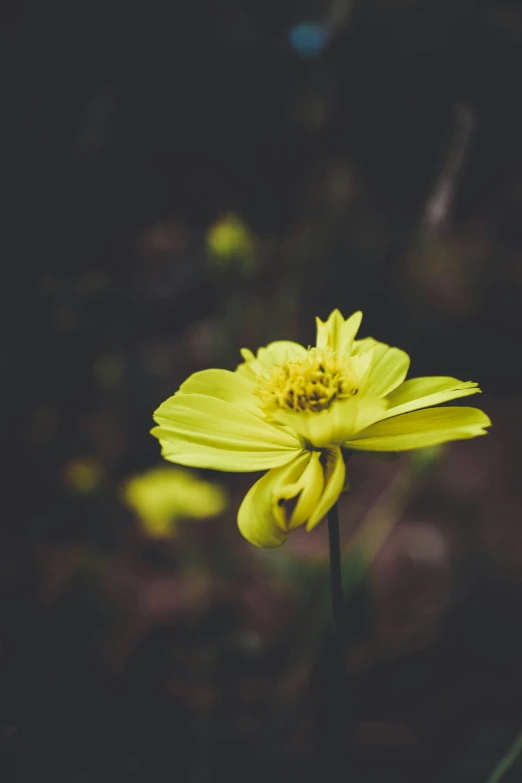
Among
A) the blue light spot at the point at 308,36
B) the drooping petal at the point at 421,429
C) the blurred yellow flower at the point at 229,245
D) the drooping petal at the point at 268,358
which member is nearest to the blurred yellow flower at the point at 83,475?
the blurred yellow flower at the point at 229,245

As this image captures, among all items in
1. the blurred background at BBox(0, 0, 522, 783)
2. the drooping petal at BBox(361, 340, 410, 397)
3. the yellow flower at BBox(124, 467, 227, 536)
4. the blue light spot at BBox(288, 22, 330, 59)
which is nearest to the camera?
the drooping petal at BBox(361, 340, 410, 397)

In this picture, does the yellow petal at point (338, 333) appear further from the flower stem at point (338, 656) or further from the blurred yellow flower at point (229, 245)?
the blurred yellow flower at point (229, 245)

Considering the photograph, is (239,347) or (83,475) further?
(239,347)

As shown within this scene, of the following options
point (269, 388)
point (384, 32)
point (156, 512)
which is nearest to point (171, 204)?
point (384, 32)

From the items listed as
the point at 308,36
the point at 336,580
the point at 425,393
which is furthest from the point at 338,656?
the point at 308,36

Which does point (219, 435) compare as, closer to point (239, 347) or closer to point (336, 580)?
point (336, 580)

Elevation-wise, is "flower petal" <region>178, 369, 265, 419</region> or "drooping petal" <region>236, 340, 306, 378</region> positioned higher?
"drooping petal" <region>236, 340, 306, 378</region>

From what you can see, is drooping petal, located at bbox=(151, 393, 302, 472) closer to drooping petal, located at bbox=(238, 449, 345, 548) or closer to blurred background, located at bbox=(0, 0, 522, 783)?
drooping petal, located at bbox=(238, 449, 345, 548)

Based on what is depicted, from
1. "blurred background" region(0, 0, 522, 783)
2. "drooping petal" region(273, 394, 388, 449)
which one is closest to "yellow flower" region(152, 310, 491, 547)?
"drooping petal" region(273, 394, 388, 449)
